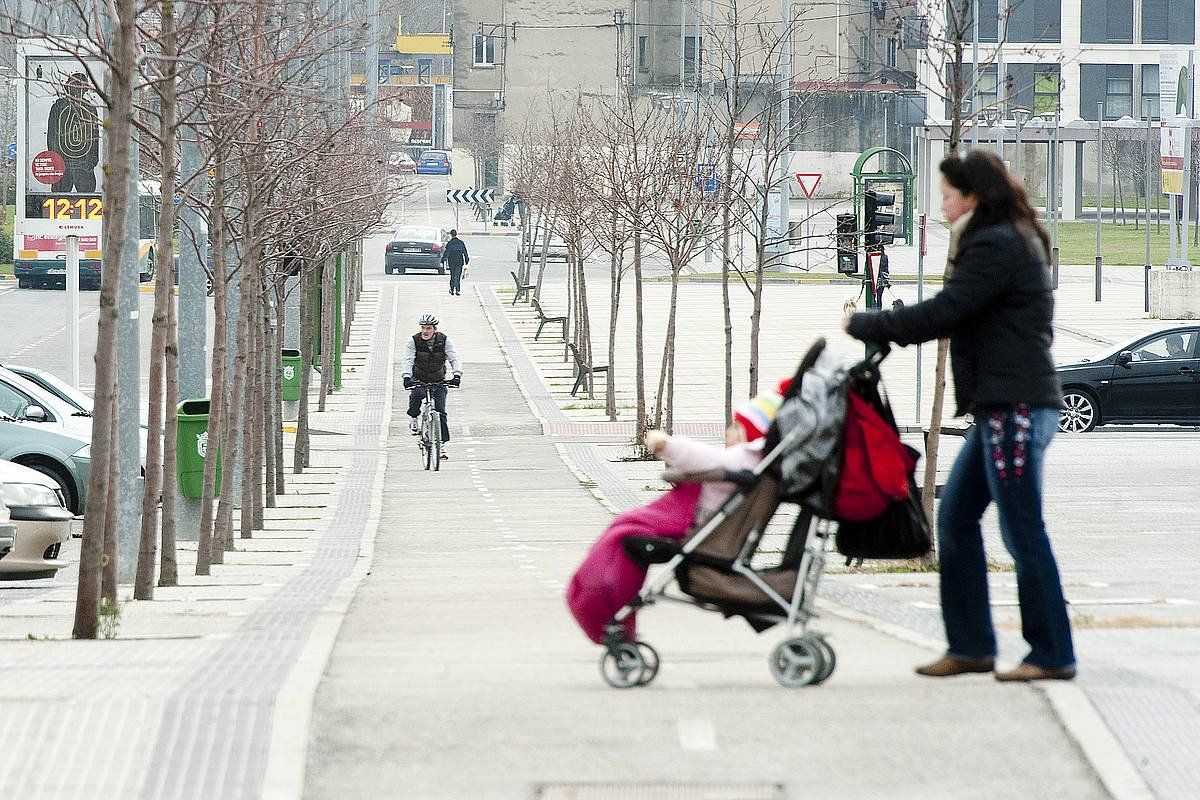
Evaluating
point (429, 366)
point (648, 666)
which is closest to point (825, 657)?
point (648, 666)

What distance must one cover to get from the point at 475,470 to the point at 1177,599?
13.7m

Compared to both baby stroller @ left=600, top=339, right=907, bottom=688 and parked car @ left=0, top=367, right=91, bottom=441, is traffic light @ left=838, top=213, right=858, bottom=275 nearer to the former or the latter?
parked car @ left=0, top=367, right=91, bottom=441

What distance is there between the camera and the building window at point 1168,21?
83.8 meters

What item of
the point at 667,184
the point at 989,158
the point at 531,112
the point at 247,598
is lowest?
the point at 247,598

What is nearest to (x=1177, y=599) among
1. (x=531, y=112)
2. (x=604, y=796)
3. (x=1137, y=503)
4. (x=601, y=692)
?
(x=601, y=692)

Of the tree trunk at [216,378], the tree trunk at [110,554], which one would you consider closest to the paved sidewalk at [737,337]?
the tree trunk at [216,378]

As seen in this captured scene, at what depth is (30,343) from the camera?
39.6m

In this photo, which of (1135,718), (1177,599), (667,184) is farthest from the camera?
(667,184)

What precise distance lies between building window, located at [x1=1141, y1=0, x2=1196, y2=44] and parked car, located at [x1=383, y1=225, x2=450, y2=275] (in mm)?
38291

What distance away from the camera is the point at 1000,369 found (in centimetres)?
589

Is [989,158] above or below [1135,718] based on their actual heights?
above

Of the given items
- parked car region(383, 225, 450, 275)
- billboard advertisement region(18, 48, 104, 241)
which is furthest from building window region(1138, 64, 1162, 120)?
billboard advertisement region(18, 48, 104, 241)

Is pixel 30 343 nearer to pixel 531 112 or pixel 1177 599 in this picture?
pixel 1177 599

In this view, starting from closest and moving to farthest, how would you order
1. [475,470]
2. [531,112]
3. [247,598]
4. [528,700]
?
[528,700], [247,598], [475,470], [531,112]
